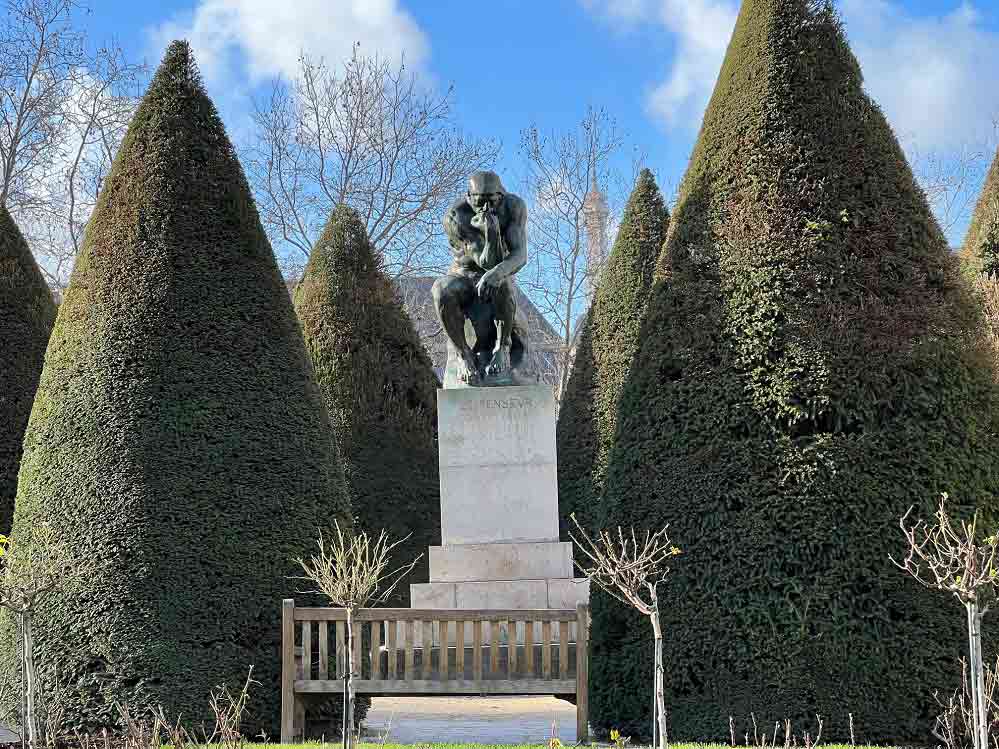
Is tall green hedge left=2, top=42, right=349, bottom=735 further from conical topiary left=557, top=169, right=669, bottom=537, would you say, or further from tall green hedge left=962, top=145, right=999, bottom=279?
tall green hedge left=962, top=145, right=999, bottom=279

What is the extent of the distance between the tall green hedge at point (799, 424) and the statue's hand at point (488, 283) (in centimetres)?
194

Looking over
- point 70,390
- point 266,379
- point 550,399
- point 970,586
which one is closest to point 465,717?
point 550,399

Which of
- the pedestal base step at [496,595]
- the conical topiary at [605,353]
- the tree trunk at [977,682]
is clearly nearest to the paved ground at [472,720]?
the pedestal base step at [496,595]

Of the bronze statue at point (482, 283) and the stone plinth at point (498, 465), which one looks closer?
the stone plinth at point (498, 465)

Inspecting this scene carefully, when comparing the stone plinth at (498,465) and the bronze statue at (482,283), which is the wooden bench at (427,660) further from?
the bronze statue at (482,283)

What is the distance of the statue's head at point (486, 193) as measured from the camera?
33.0 feet

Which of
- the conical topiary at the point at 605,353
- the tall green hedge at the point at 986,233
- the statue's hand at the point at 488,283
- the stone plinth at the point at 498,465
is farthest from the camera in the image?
the conical topiary at the point at 605,353

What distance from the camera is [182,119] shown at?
31.0 feet

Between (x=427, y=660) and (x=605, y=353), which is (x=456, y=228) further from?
(x=605, y=353)

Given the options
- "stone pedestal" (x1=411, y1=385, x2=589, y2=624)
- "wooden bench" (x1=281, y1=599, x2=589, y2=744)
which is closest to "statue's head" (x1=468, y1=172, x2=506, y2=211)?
"stone pedestal" (x1=411, y1=385, x2=589, y2=624)

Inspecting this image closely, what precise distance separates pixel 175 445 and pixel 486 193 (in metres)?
3.65

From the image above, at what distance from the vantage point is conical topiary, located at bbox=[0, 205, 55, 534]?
11.2 metres

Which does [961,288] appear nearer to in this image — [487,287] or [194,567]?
[487,287]

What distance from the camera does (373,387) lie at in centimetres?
1430
